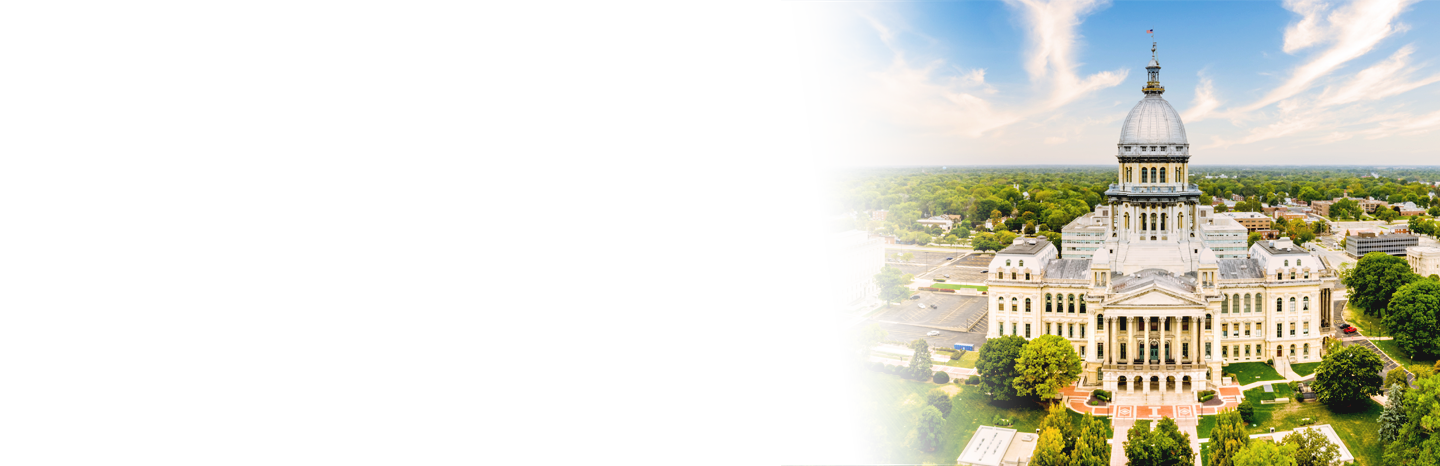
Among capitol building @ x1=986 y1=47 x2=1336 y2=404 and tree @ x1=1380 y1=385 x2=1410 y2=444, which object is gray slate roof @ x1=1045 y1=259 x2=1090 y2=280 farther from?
tree @ x1=1380 y1=385 x2=1410 y2=444

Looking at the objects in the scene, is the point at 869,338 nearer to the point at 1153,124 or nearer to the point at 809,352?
the point at 809,352

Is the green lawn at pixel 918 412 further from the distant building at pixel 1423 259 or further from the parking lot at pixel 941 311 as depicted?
the distant building at pixel 1423 259

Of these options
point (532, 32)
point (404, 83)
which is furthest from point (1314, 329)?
point (404, 83)

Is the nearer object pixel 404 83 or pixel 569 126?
pixel 404 83

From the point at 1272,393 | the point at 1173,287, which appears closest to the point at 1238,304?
the point at 1173,287

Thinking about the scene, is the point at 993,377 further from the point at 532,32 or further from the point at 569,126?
the point at 532,32

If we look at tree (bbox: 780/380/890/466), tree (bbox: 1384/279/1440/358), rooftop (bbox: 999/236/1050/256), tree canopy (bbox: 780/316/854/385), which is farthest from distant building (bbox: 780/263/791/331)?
tree (bbox: 1384/279/1440/358)
